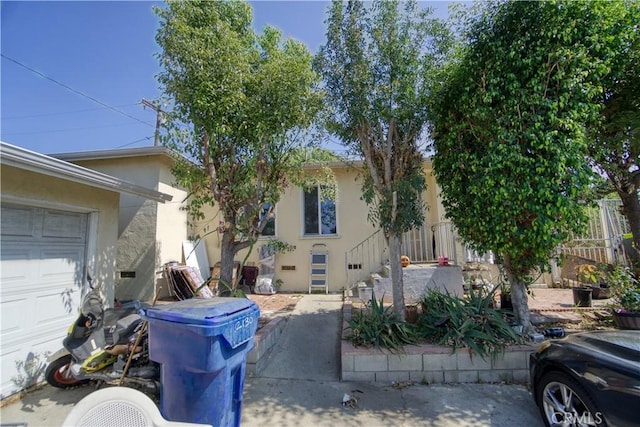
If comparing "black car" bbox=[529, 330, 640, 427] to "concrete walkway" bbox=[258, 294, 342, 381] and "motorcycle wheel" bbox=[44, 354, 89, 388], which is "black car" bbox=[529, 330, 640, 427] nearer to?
"concrete walkway" bbox=[258, 294, 342, 381]

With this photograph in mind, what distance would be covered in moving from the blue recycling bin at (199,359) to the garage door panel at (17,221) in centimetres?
289

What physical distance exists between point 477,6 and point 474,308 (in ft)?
15.6

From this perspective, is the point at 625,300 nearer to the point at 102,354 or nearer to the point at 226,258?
the point at 226,258

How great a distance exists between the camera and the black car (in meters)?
2.10

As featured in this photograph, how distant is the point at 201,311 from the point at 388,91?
164 inches

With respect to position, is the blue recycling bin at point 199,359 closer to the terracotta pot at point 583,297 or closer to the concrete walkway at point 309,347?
the concrete walkway at point 309,347

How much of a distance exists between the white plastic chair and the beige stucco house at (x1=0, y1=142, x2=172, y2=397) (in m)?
3.19

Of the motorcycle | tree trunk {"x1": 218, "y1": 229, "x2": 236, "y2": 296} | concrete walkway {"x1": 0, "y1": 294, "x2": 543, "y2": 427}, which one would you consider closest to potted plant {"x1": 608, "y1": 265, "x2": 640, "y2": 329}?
concrete walkway {"x1": 0, "y1": 294, "x2": 543, "y2": 427}

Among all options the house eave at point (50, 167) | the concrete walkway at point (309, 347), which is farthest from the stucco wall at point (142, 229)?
the concrete walkway at point (309, 347)

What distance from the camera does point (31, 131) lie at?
13789mm

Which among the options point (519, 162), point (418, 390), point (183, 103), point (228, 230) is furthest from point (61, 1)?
point (418, 390)

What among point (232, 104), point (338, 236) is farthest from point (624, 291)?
point (232, 104)

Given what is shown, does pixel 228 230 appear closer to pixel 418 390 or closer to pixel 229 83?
pixel 229 83

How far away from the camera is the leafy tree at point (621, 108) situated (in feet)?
13.6
